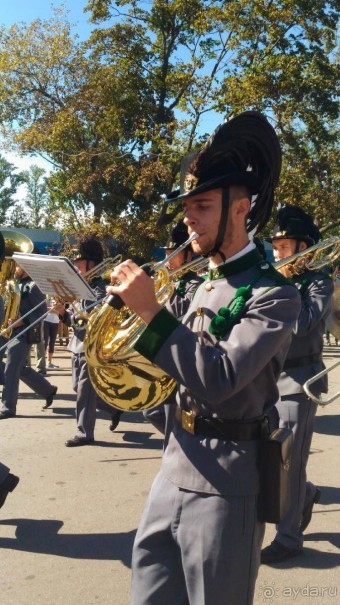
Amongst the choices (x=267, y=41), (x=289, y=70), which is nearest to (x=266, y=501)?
(x=289, y=70)

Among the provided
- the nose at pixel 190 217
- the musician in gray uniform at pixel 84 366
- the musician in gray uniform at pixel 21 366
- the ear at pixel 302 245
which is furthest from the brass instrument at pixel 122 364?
the musician in gray uniform at pixel 21 366

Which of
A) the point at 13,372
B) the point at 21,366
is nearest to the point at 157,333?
the point at 13,372

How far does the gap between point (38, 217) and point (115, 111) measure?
166 feet

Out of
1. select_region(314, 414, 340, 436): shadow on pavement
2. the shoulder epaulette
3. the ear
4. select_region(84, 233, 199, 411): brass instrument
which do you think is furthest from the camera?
select_region(314, 414, 340, 436): shadow on pavement

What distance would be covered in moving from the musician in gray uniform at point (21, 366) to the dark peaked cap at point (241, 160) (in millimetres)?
4939

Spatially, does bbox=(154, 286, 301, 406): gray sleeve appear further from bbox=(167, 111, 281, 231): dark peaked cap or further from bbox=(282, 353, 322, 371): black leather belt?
bbox=(282, 353, 322, 371): black leather belt

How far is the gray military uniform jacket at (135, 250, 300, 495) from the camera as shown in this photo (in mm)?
1840

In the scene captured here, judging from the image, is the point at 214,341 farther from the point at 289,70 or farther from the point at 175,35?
the point at 175,35

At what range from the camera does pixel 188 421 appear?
82.6 inches

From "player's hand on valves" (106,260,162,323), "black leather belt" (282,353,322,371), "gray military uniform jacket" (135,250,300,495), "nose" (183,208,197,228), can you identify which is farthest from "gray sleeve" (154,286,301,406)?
"black leather belt" (282,353,322,371)

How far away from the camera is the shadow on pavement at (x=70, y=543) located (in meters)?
3.82

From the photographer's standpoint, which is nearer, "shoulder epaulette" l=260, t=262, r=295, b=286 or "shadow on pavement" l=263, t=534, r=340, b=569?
"shoulder epaulette" l=260, t=262, r=295, b=286

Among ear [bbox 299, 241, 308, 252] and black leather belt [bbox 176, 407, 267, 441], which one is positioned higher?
ear [bbox 299, 241, 308, 252]

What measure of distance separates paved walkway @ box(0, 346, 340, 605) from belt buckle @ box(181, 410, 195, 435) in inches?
65.1
